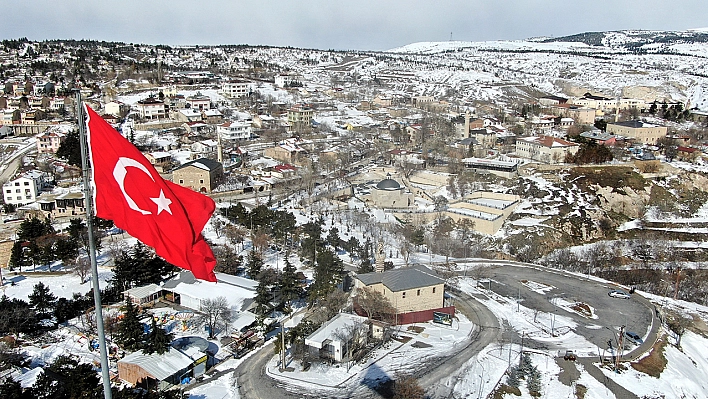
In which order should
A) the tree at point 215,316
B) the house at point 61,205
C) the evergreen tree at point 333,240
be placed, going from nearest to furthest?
the tree at point 215,316
the evergreen tree at point 333,240
the house at point 61,205

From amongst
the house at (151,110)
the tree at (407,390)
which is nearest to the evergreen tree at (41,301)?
the tree at (407,390)

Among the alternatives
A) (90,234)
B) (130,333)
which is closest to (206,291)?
(130,333)

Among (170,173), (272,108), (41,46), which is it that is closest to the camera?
(170,173)

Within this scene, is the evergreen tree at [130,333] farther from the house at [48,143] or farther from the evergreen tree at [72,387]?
the house at [48,143]

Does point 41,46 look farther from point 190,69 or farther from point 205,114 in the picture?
point 205,114

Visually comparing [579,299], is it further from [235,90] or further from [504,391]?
[235,90]

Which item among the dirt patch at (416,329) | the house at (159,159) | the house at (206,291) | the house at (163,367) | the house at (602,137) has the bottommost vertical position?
the dirt patch at (416,329)

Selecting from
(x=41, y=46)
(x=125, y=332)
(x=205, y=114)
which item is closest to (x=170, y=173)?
(x=205, y=114)
